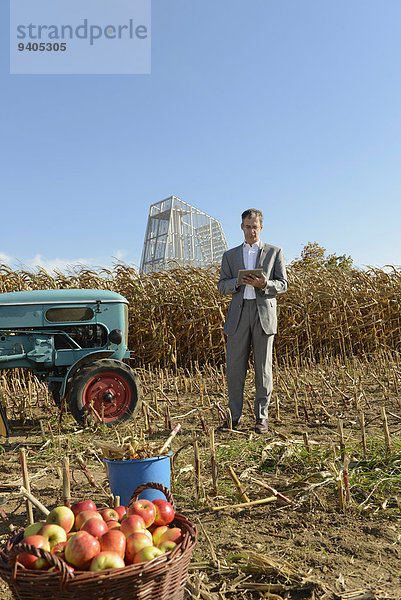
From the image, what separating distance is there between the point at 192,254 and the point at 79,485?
1884cm

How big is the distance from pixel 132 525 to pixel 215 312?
6.18m

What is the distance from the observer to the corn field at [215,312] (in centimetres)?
775

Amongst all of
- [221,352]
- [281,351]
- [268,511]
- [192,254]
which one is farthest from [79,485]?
[192,254]

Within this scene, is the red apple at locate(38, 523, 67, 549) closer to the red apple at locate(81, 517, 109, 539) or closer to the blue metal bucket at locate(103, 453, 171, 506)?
the red apple at locate(81, 517, 109, 539)

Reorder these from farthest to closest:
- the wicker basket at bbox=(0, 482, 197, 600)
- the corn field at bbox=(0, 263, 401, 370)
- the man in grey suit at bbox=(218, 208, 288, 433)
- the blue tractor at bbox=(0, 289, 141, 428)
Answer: the corn field at bbox=(0, 263, 401, 370), the blue tractor at bbox=(0, 289, 141, 428), the man in grey suit at bbox=(218, 208, 288, 433), the wicker basket at bbox=(0, 482, 197, 600)

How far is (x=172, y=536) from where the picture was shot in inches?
67.4

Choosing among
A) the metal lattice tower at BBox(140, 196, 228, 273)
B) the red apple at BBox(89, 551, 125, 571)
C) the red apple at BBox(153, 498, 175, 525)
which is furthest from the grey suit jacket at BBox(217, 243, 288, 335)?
the metal lattice tower at BBox(140, 196, 228, 273)

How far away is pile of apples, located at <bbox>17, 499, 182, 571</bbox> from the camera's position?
1.49m

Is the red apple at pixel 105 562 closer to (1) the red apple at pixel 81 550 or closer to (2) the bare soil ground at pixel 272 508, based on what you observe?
(1) the red apple at pixel 81 550

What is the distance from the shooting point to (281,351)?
8188mm

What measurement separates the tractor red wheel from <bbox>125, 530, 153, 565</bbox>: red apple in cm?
274

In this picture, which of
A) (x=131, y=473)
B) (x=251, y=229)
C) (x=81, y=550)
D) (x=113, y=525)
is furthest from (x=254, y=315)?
(x=81, y=550)

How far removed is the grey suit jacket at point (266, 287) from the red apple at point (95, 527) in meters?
2.74

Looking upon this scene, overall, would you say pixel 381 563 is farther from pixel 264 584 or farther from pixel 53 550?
pixel 53 550
